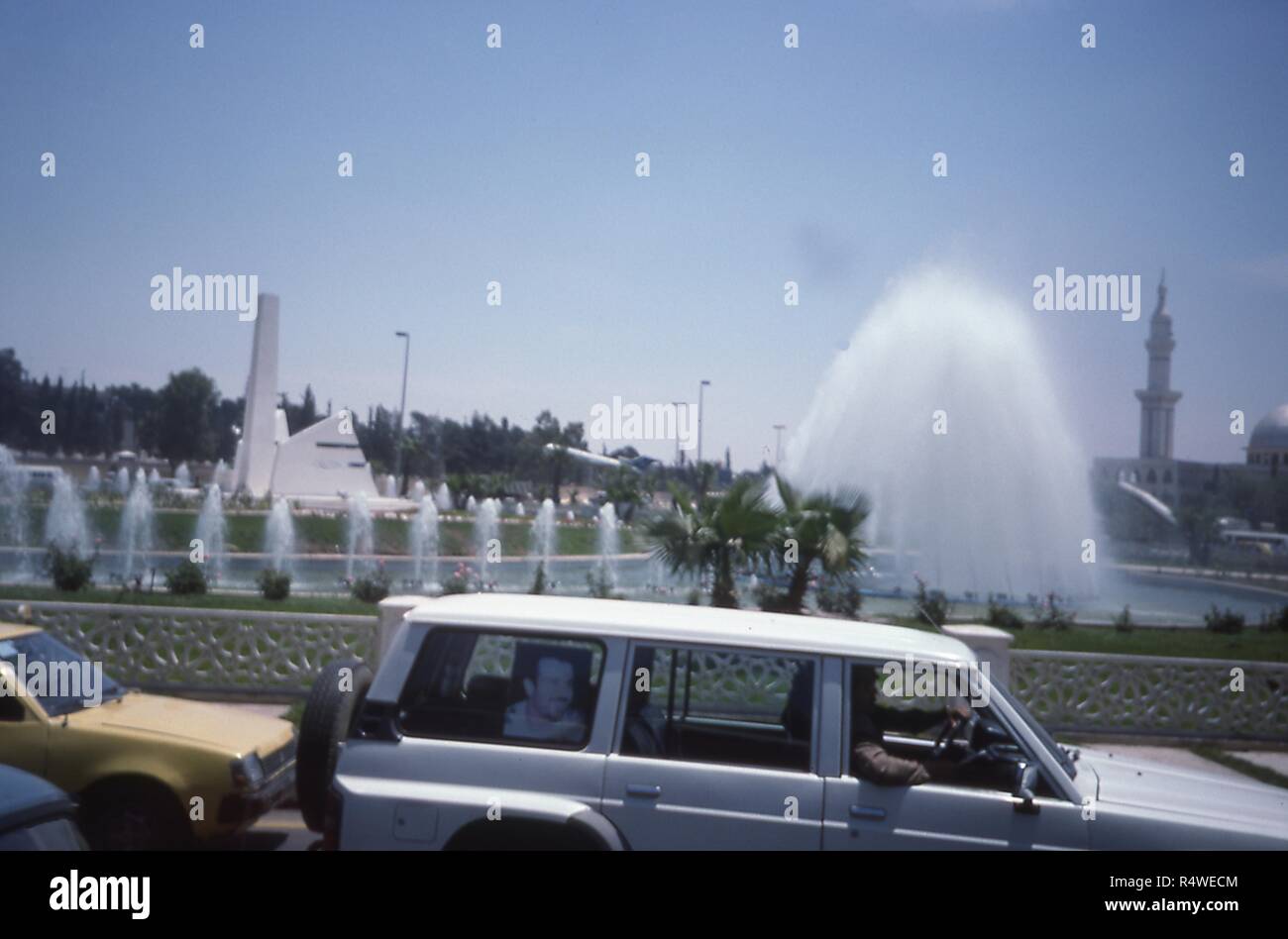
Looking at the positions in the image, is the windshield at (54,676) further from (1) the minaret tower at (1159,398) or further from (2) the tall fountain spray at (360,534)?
(1) the minaret tower at (1159,398)

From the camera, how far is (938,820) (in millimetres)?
4070

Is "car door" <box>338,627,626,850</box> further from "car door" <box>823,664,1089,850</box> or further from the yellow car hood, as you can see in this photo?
the yellow car hood

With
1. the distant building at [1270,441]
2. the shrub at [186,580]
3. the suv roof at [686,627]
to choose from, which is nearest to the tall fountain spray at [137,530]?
the shrub at [186,580]

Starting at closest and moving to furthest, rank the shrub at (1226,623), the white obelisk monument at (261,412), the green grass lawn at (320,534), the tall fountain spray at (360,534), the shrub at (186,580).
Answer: the shrub at (186,580), the shrub at (1226,623), the tall fountain spray at (360,534), the green grass lawn at (320,534), the white obelisk monument at (261,412)

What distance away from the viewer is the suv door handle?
4.05m

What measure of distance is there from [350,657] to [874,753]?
8360 mm

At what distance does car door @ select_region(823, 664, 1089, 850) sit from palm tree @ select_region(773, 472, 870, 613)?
28.1ft

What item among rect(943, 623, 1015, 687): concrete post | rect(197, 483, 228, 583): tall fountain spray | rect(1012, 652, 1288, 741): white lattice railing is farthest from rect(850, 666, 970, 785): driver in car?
rect(197, 483, 228, 583): tall fountain spray

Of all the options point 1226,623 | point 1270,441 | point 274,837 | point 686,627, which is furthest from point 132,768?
point 1270,441

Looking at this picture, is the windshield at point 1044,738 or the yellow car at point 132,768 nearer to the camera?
the windshield at point 1044,738

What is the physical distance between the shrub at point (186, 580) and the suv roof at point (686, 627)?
1423 centimetres

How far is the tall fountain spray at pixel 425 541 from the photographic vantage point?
31805 mm

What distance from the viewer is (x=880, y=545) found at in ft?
91.9
